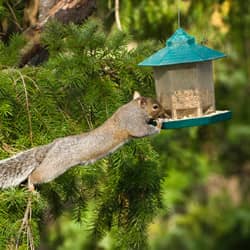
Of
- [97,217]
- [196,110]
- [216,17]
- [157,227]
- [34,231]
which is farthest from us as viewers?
[157,227]

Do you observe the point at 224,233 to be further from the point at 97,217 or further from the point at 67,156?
the point at 67,156

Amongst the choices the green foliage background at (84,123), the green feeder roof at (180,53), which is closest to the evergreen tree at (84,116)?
the green foliage background at (84,123)

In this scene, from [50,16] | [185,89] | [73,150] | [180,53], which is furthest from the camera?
[50,16]

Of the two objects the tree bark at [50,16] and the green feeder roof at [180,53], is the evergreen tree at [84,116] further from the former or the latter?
the tree bark at [50,16]

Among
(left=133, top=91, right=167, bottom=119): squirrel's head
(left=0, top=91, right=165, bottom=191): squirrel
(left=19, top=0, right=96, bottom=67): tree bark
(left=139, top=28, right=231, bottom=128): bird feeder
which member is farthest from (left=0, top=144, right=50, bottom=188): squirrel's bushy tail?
(left=19, top=0, right=96, bottom=67): tree bark

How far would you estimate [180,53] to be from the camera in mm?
2523

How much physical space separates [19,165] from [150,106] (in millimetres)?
382

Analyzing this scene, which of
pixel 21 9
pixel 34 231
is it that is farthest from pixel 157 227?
pixel 34 231

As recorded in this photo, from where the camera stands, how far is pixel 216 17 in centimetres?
446

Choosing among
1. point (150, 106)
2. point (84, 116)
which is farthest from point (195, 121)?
point (84, 116)

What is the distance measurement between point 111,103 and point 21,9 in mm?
1038

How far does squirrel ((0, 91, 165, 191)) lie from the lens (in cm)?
240

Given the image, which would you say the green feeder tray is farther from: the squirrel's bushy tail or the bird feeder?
the squirrel's bushy tail

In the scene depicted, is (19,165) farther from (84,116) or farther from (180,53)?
(180,53)
